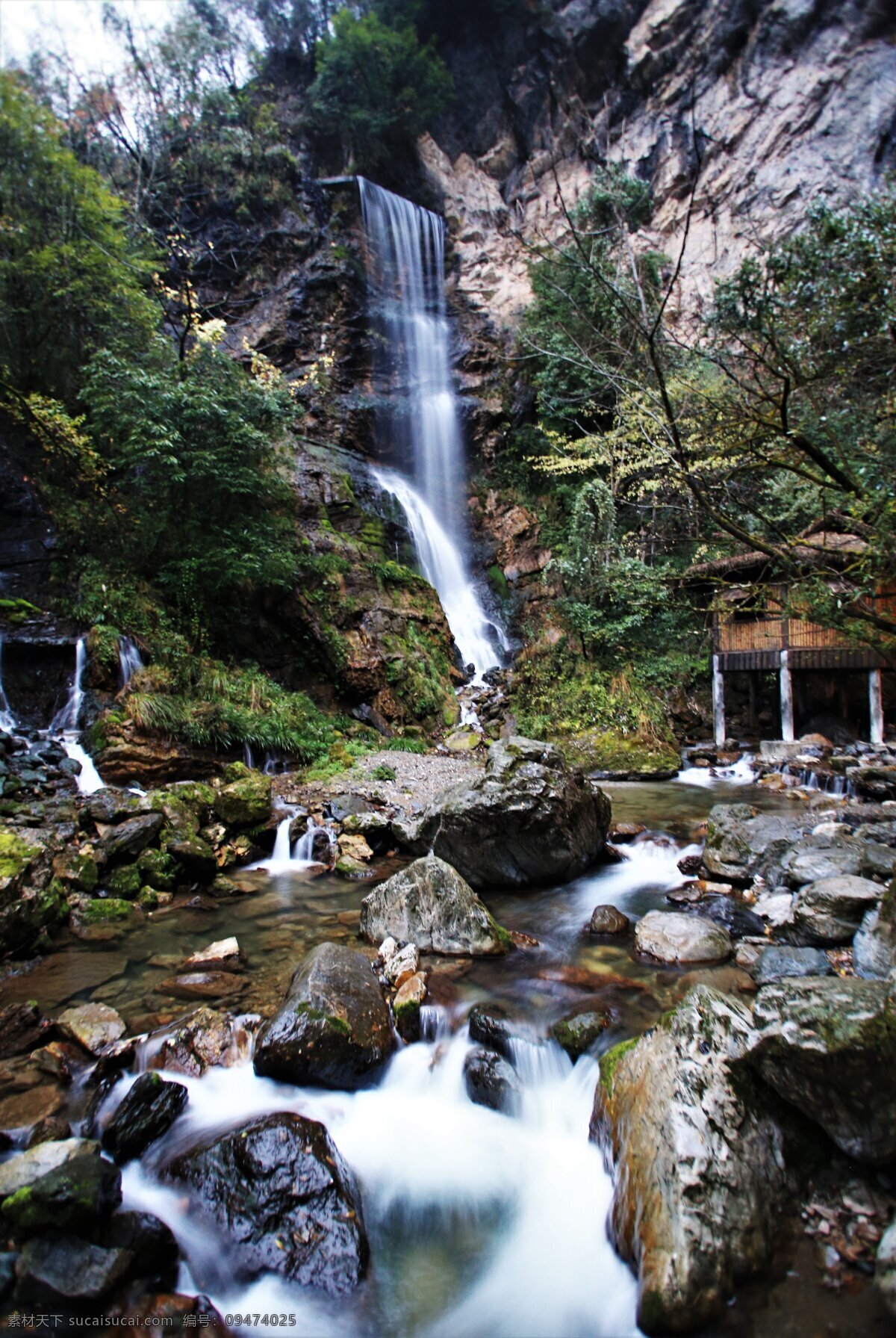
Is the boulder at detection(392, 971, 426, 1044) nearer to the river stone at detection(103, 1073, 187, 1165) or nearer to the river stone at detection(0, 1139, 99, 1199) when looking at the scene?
the river stone at detection(103, 1073, 187, 1165)

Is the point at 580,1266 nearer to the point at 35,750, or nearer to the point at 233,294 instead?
the point at 35,750

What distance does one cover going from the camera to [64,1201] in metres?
2.21

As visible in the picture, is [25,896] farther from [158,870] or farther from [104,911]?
[158,870]

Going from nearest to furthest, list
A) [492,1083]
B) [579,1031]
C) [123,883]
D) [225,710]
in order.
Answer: [492,1083]
[579,1031]
[123,883]
[225,710]

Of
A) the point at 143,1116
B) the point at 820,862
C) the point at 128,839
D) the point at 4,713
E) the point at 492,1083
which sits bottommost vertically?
the point at 492,1083

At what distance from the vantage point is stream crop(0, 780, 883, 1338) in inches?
89.7

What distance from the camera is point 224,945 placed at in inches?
190

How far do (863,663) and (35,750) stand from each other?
576 inches

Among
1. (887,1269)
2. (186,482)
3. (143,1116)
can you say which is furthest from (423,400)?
(887,1269)

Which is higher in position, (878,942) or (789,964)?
(878,942)

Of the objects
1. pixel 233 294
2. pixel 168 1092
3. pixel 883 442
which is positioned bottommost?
pixel 168 1092

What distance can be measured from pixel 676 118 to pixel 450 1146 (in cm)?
3017

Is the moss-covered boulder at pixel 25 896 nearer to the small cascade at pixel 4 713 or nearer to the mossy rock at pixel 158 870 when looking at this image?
the mossy rock at pixel 158 870

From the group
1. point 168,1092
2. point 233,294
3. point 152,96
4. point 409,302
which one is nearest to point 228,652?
point 168,1092
